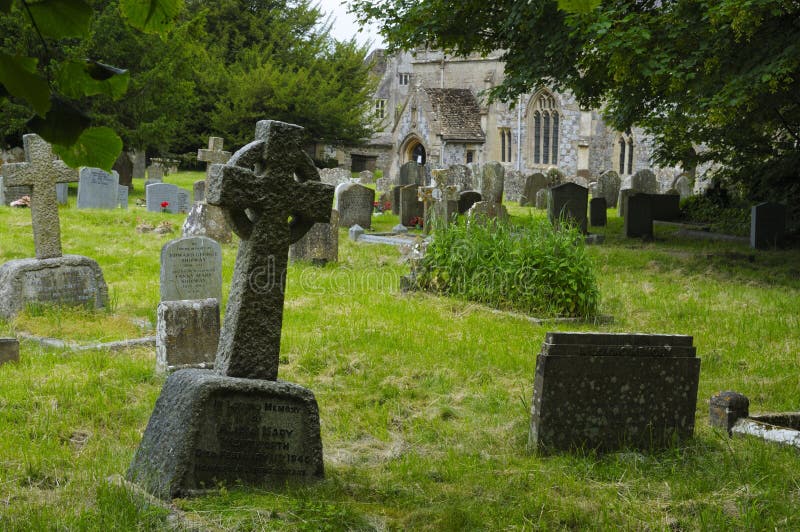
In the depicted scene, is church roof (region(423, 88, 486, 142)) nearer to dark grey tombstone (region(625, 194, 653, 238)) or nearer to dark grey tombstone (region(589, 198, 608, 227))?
dark grey tombstone (region(589, 198, 608, 227))

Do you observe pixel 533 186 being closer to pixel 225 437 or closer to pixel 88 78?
pixel 225 437

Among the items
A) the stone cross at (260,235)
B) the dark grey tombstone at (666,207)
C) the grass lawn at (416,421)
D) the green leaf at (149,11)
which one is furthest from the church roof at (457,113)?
the green leaf at (149,11)

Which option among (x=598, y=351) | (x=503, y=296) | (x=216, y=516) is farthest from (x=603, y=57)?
(x=216, y=516)

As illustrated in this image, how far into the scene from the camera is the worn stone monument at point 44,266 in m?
9.27

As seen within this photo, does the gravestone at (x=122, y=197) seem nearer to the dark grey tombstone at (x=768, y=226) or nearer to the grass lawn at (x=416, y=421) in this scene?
the grass lawn at (x=416, y=421)

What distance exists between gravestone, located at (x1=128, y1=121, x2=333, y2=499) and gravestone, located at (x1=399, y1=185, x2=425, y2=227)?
1558cm

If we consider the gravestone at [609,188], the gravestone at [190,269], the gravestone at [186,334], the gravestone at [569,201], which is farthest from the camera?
the gravestone at [609,188]

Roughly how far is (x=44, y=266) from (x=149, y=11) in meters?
7.90

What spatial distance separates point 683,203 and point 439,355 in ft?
56.5

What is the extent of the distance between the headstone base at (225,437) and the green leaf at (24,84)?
2.65m

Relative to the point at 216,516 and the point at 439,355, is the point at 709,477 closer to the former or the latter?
the point at 216,516

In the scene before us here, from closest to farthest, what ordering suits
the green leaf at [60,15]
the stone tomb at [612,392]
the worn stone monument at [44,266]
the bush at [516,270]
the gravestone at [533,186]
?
the green leaf at [60,15] < the stone tomb at [612,392] < the worn stone monument at [44,266] < the bush at [516,270] < the gravestone at [533,186]

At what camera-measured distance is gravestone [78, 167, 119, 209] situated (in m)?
20.0

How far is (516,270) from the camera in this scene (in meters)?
10.5
